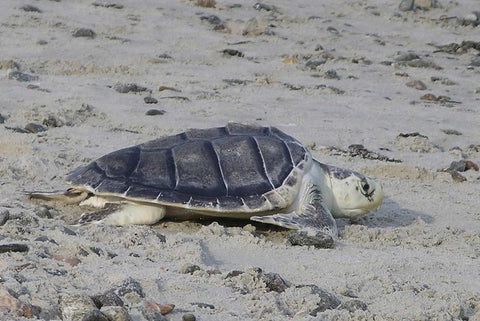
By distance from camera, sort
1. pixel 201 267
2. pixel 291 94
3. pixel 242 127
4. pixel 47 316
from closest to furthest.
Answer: pixel 47 316, pixel 201 267, pixel 242 127, pixel 291 94

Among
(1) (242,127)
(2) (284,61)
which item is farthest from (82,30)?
(1) (242,127)

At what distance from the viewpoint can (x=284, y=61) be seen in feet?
29.7

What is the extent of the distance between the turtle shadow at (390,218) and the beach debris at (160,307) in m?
1.98

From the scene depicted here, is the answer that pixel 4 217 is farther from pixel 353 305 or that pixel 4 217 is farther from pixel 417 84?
pixel 417 84

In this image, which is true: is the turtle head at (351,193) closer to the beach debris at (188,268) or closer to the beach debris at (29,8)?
the beach debris at (188,268)

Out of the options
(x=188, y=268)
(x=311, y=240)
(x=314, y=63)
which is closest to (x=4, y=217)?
(x=188, y=268)

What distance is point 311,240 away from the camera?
14.6ft

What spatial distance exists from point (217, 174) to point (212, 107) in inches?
102

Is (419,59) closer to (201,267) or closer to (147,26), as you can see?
(147,26)

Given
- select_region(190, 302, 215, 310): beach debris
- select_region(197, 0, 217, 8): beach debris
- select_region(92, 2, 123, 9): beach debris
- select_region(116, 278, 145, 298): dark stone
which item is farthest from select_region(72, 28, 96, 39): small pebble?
select_region(190, 302, 215, 310): beach debris

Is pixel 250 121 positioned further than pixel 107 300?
Yes

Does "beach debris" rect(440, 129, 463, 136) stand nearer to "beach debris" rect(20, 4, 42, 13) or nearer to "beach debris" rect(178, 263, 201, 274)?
"beach debris" rect(178, 263, 201, 274)

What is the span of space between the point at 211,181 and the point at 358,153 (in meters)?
1.98

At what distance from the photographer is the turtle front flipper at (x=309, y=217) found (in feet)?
15.1
